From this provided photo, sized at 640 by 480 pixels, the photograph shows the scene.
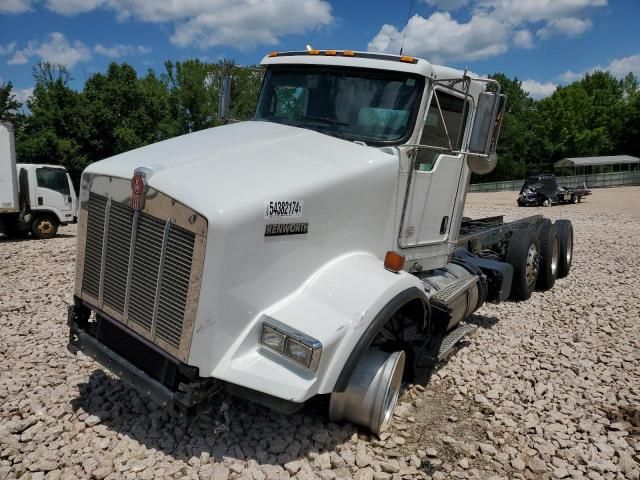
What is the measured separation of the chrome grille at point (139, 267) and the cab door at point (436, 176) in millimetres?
2149

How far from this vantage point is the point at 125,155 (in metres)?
3.78

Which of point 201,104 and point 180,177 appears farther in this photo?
point 201,104

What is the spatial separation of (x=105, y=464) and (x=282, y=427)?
1.24 metres

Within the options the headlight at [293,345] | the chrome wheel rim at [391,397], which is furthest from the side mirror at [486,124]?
the headlight at [293,345]

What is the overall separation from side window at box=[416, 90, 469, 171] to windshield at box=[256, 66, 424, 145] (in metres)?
0.24

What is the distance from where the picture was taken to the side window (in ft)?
14.6

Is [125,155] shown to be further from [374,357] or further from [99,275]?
[374,357]

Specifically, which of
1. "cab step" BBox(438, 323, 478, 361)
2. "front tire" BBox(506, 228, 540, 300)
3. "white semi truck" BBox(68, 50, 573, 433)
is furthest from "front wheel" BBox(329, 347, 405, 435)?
"front tire" BBox(506, 228, 540, 300)

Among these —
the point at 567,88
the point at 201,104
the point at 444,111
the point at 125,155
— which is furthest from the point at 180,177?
the point at 567,88

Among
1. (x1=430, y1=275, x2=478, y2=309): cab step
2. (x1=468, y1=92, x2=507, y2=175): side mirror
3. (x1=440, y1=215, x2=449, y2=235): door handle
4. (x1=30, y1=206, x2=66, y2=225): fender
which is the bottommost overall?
(x1=30, y1=206, x2=66, y2=225): fender

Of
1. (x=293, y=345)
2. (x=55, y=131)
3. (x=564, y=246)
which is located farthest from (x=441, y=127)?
(x=55, y=131)

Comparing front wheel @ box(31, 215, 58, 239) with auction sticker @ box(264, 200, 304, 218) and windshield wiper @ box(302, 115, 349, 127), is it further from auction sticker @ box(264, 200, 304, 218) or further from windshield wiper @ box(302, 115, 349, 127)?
auction sticker @ box(264, 200, 304, 218)

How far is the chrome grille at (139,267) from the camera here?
3078mm

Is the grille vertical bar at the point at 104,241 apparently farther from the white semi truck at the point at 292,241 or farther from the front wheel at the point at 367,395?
the front wheel at the point at 367,395
